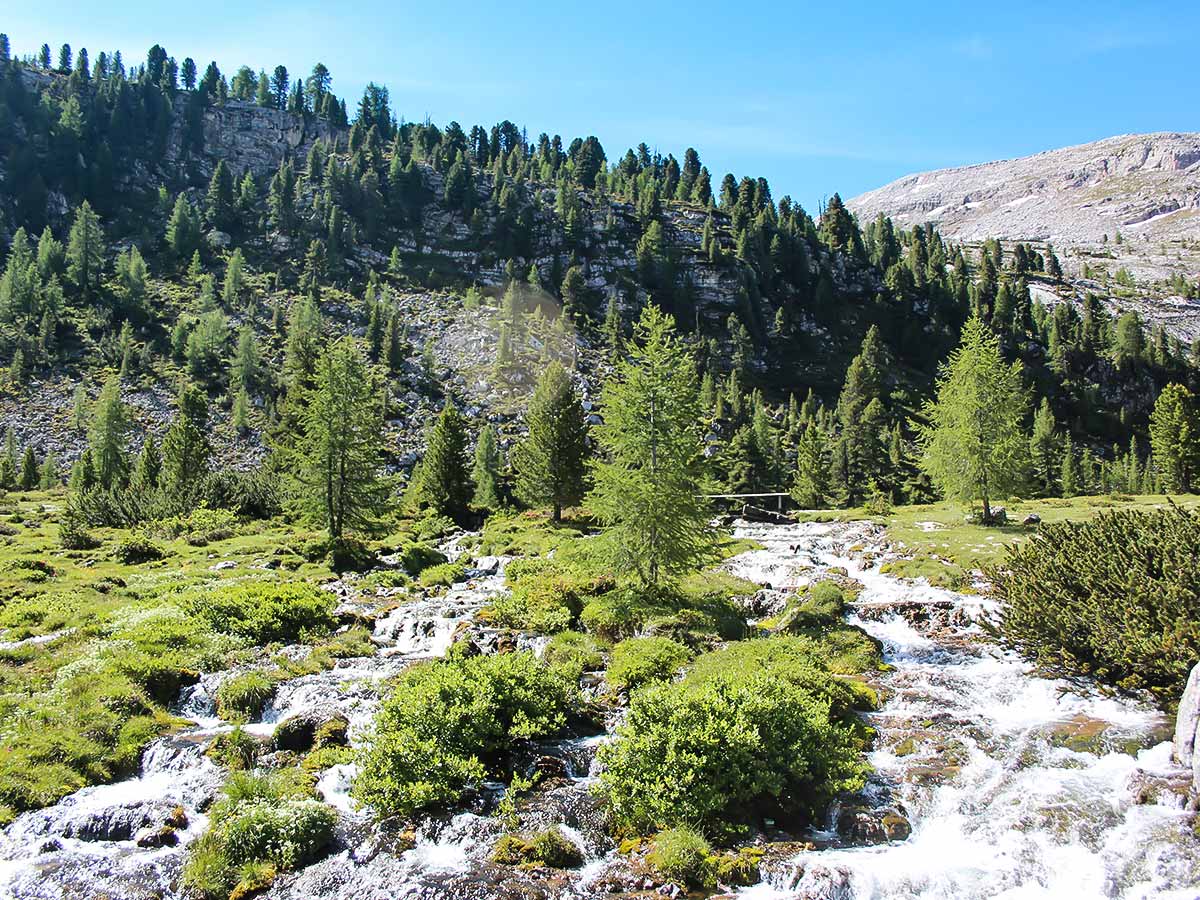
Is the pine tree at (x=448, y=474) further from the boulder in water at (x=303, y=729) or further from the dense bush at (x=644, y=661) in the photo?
the boulder in water at (x=303, y=729)

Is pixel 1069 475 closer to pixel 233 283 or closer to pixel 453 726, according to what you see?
pixel 453 726

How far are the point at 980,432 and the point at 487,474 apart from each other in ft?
178

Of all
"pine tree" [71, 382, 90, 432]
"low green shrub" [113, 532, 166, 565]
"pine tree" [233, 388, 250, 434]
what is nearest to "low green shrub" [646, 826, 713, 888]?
"low green shrub" [113, 532, 166, 565]

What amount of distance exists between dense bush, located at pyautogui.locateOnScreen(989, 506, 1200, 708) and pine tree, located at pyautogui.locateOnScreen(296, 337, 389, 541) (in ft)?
122

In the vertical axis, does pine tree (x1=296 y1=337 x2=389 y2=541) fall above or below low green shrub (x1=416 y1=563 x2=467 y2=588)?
above

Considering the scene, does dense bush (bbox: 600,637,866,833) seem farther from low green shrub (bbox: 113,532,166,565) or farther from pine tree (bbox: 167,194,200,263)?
pine tree (bbox: 167,194,200,263)

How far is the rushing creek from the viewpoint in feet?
36.8

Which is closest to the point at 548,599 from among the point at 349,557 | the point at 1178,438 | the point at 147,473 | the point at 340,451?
the point at 349,557

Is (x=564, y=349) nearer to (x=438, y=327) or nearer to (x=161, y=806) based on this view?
(x=438, y=327)

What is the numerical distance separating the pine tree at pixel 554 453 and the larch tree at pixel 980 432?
29.3 metres

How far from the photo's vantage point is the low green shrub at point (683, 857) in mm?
11312

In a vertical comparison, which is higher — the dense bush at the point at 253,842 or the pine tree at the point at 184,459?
the pine tree at the point at 184,459

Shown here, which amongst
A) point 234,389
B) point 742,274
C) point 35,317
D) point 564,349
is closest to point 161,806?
point 234,389

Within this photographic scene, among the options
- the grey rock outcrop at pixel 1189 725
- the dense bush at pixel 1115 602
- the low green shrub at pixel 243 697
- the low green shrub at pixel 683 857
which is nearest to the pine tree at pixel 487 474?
the low green shrub at pixel 243 697
